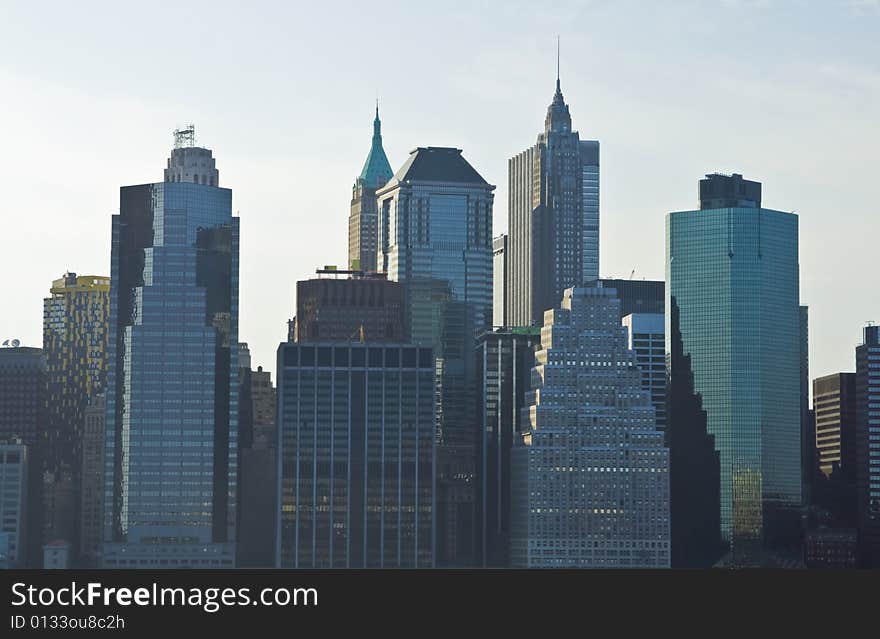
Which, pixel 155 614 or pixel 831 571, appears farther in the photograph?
pixel 831 571

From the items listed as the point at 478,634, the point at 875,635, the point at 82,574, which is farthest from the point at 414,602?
the point at 875,635

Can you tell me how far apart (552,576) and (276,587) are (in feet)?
4.17

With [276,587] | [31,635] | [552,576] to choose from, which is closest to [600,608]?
[552,576]

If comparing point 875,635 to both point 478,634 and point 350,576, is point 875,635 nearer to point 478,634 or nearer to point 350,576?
point 478,634

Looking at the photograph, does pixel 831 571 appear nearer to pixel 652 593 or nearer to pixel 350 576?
pixel 652 593

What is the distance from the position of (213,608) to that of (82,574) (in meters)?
0.66


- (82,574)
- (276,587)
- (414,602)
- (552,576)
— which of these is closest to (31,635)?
(82,574)

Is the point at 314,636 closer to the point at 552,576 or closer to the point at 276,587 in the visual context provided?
the point at 276,587

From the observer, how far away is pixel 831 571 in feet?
28.1

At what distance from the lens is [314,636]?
320 inches

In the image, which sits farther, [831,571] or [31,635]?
[831,571]

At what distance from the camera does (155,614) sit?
804cm

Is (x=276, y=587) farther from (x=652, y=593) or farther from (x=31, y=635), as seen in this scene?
(x=652, y=593)

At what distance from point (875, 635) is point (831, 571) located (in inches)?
16.9
